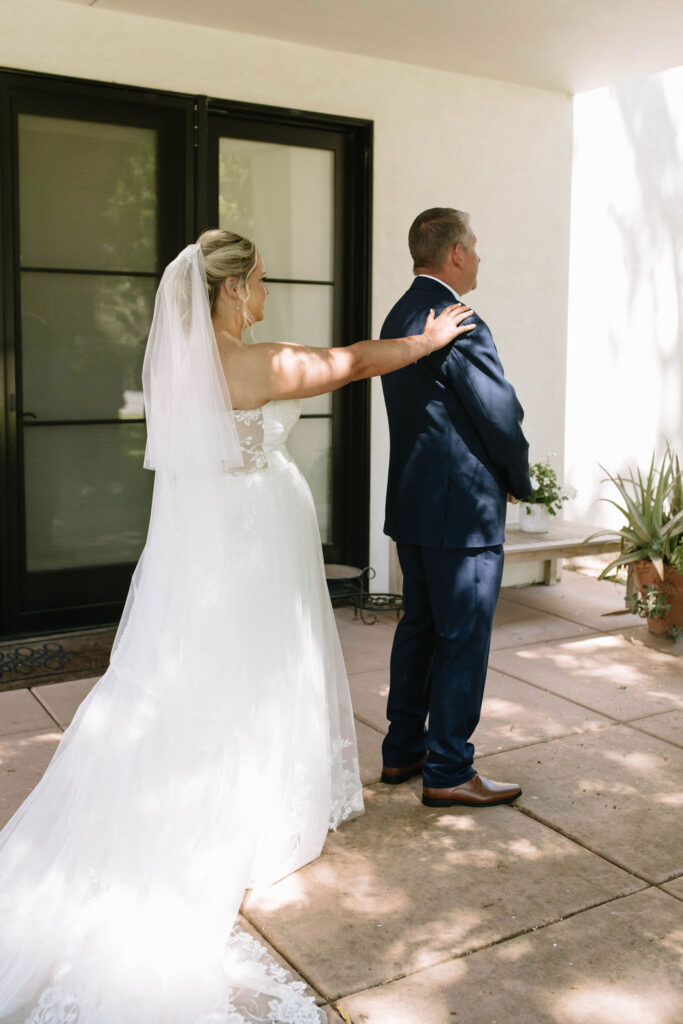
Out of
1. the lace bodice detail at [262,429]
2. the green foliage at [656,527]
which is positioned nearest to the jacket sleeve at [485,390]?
the lace bodice detail at [262,429]

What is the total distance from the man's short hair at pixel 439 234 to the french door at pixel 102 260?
2.38 metres

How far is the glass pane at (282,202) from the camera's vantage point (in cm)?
572

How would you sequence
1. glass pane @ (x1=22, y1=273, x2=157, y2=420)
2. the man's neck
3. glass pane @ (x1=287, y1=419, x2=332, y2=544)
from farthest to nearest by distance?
glass pane @ (x1=287, y1=419, x2=332, y2=544)
glass pane @ (x1=22, y1=273, x2=157, y2=420)
the man's neck

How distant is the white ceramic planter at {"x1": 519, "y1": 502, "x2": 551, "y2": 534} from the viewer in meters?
6.32

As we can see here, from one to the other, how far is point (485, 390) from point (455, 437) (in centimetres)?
19

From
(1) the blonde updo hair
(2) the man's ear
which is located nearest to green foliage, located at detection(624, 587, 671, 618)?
(2) the man's ear

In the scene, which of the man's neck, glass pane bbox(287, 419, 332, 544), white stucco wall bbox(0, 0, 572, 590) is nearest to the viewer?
the man's neck

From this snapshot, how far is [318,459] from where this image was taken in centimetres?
626

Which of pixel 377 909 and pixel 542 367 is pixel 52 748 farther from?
pixel 542 367

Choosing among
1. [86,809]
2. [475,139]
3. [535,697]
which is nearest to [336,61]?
[475,139]

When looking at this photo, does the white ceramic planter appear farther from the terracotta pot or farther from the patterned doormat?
the patterned doormat

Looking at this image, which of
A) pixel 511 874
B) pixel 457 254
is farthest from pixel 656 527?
pixel 511 874

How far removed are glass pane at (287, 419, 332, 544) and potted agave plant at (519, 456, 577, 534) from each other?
3.88 ft

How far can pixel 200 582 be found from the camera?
124 inches
